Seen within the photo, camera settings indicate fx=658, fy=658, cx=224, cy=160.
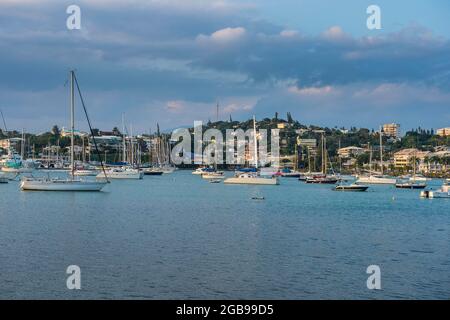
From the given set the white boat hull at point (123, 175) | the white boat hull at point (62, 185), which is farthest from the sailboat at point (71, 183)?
the white boat hull at point (123, 175)

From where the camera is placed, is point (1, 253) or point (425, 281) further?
point (1, 253)

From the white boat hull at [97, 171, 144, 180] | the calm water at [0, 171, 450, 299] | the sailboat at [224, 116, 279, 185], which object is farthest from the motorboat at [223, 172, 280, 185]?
the calm water at [0, 171, 450, 299]

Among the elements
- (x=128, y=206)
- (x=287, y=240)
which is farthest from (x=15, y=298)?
(x=128, y=206)

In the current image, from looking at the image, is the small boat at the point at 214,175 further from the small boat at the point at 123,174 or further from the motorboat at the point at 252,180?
the motorboat at the point at 252,180

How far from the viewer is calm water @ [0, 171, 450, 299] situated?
20.7 metres

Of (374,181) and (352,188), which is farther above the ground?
(374,181)

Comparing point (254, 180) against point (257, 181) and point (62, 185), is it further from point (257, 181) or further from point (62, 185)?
point (62, 185)

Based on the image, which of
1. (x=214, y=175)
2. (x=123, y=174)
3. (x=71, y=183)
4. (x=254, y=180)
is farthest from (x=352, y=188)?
(x=123, y=174)

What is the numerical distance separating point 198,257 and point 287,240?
707 cm

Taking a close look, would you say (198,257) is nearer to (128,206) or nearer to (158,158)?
(128,206)

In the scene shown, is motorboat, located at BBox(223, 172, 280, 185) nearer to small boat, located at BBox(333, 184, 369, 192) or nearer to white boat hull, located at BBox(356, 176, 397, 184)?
small boat, located at BBox(333, 184, 369, 192)

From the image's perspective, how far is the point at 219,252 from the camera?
27.3 metres

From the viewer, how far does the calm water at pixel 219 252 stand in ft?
67.8

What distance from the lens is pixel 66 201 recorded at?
2094 inches
